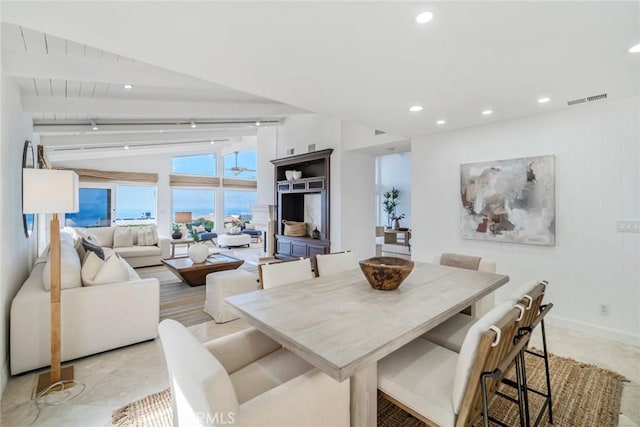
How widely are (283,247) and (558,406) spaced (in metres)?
5.28

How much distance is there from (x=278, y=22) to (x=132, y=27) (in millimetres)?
849

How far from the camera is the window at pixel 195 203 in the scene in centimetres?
959

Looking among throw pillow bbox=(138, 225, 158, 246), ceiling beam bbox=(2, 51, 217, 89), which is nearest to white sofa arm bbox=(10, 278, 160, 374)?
ceiling beam bbox=(2, 51, 217, 89)

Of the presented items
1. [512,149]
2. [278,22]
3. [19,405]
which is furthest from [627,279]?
[19,405]

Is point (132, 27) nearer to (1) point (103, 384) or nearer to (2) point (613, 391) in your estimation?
(1) point (103, 384)

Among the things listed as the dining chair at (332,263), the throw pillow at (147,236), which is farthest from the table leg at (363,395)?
the throw pillow at (147,236)

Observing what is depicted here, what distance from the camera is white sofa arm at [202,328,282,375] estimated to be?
1.49 m

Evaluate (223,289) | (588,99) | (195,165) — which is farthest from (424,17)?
(195,165)

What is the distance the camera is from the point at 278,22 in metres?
1.63

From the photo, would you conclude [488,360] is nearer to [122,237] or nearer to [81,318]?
[81,318]

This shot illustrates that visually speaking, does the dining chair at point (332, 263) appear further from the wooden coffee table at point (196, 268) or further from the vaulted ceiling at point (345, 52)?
the wooden coffee table at point (196, 268)

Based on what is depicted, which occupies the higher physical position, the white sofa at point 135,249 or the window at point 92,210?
the window at point 92,210

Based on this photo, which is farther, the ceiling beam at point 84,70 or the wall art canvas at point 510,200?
the wall art canvas at point 510,200

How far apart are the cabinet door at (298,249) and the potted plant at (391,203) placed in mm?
4668
